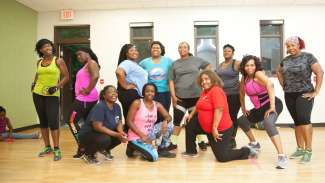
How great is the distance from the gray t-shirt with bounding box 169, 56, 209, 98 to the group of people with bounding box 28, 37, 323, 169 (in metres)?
0.01

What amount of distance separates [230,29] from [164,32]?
1.51 m

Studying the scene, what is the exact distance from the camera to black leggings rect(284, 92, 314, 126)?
11.2 ft

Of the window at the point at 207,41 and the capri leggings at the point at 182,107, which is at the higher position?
the window at the point at 207,41

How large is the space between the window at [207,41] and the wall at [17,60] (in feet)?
12.5

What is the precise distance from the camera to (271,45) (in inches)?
294

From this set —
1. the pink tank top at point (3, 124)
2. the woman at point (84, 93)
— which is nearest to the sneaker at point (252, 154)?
the woman at point (84, 93)

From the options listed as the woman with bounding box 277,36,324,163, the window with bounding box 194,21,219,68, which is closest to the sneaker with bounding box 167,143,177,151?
the woman with bounding box 277,36,324,163

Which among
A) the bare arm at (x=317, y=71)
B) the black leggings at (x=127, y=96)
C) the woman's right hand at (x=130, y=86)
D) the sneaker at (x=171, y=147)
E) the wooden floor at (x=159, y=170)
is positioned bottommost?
the wooden floor at (x=159, y=170)

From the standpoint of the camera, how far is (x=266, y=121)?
3.32 m

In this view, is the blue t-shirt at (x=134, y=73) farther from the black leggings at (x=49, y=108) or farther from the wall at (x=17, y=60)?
the wall at (x=17, y=60)

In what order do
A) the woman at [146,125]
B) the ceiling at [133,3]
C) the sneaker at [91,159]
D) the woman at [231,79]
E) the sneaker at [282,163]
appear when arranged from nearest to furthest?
the sneaker at [282,163], the sneaker at [91,159], the woman at [146,125], the woman at [231,79], the ceiling at [133,3]

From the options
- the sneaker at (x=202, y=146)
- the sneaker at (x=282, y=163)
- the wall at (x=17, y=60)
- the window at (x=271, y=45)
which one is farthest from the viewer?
the window at (x=271, y=45)

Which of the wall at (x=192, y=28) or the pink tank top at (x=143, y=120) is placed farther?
the wall at (x=192, y=28)

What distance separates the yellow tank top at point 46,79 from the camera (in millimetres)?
3762
